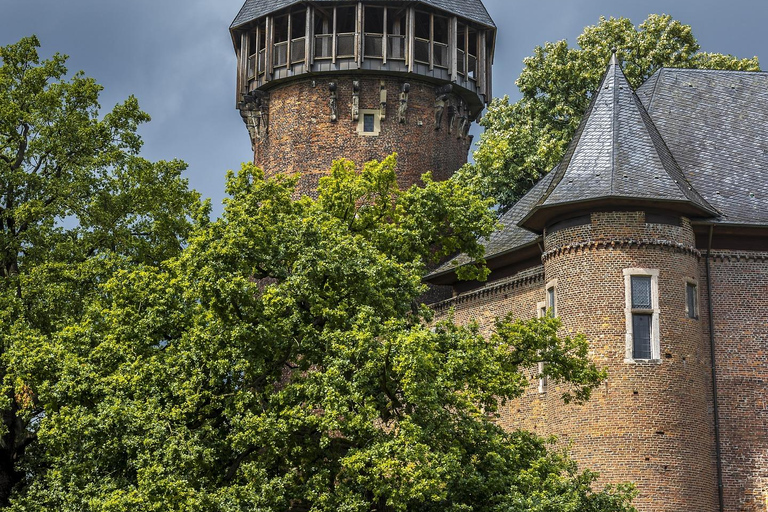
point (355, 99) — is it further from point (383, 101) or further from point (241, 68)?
point (241, 68)

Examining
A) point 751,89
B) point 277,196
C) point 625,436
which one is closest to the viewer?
point 277,196

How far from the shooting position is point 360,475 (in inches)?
742

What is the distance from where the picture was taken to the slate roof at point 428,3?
3616 centimetres

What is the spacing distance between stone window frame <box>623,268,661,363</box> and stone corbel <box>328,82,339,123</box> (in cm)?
1288

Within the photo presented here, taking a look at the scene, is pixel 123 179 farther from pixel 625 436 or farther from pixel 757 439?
pixel 757 439

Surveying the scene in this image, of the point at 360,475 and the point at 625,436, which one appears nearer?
the point at 360,475

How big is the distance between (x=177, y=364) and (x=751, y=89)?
1749cm

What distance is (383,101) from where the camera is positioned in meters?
35.8

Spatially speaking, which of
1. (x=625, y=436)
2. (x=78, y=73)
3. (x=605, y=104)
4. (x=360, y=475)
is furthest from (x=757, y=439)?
(x=78, y=73)

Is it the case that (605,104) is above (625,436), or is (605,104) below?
above

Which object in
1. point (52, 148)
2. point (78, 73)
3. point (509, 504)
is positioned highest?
point (78, 73)

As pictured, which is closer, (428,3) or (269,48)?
(428,3)

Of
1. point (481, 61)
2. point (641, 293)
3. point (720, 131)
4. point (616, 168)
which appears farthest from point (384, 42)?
point (641, 293)

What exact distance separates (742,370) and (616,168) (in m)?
4.92
